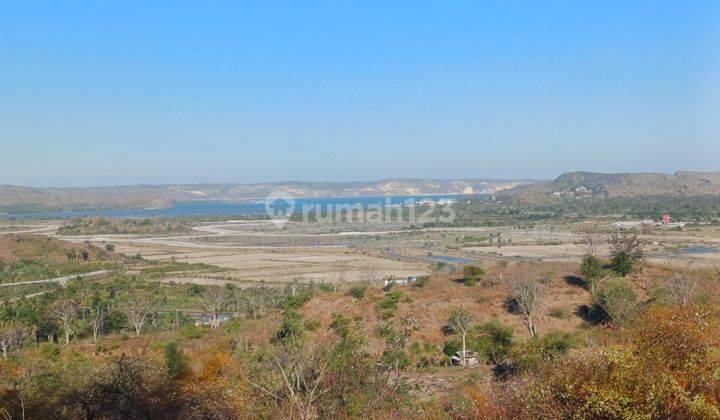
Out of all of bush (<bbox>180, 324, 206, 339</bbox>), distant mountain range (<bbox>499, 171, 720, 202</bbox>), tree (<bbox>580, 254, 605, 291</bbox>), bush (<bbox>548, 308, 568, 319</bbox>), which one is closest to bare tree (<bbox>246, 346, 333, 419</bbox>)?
bush (<bbox>180, 324, 206, 339</bbox>)

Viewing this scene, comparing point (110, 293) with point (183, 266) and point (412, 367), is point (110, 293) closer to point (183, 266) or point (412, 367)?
point (183, 266)

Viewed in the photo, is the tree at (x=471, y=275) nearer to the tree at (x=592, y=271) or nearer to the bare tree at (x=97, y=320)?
the tree at (x=592, y=271)

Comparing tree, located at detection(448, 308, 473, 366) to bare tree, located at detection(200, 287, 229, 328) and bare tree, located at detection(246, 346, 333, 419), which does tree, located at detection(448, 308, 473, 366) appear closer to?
bare tree, located at detection(246, 346, 333, 419)

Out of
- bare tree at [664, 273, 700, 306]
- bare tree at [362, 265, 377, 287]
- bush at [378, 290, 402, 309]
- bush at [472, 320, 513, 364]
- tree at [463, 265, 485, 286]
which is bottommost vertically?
bare tree at [362, 265, 377, 287]

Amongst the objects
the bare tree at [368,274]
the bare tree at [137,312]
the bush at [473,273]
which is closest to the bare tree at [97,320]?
the bare tree at [137,312]

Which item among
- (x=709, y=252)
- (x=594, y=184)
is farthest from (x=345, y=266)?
(x=594, y=184)

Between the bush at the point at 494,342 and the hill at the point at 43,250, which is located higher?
the bush at the point at 494,342

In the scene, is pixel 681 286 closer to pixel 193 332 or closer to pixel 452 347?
pixel 452 347
